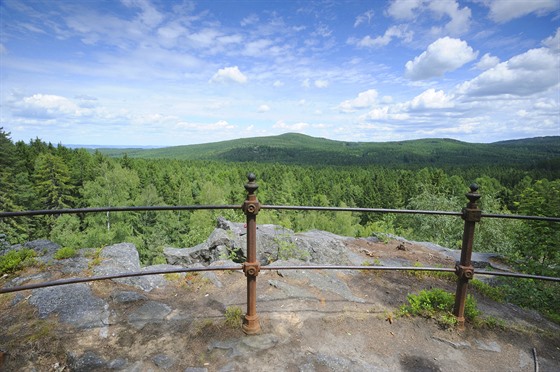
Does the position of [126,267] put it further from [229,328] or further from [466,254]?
[466,254]

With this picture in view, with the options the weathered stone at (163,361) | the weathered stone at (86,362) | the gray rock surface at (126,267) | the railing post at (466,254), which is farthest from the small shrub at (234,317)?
the railing post at (466,254)

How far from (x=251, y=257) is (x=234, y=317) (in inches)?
32.0

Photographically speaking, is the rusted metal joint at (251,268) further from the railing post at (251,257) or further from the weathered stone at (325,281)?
the weathered stone at (325,281)

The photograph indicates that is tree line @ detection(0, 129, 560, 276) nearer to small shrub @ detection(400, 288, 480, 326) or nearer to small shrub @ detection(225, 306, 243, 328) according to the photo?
small shrub @ detection(400, 288, 480, 326)

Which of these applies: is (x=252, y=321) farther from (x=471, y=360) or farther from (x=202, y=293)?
(x=471, y=360)

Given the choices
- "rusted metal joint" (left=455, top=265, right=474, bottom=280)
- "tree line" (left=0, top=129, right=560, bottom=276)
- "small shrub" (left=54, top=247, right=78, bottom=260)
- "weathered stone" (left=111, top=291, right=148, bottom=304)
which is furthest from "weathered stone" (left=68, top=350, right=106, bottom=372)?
"tree line" (left=0, top=129, right=560, bottom=276)

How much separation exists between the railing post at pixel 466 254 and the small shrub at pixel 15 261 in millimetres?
6589

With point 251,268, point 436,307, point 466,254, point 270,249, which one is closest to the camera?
point 251,268

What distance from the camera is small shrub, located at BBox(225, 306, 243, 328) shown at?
3.31m

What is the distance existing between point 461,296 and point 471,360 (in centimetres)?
72

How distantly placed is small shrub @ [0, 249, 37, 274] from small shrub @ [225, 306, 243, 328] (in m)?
3.96

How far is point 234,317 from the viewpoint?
3.40 metres

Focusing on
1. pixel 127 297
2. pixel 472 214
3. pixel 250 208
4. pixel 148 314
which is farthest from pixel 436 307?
pixel 127 297

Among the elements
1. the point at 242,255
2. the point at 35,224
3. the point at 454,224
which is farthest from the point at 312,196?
the point at 242,255
